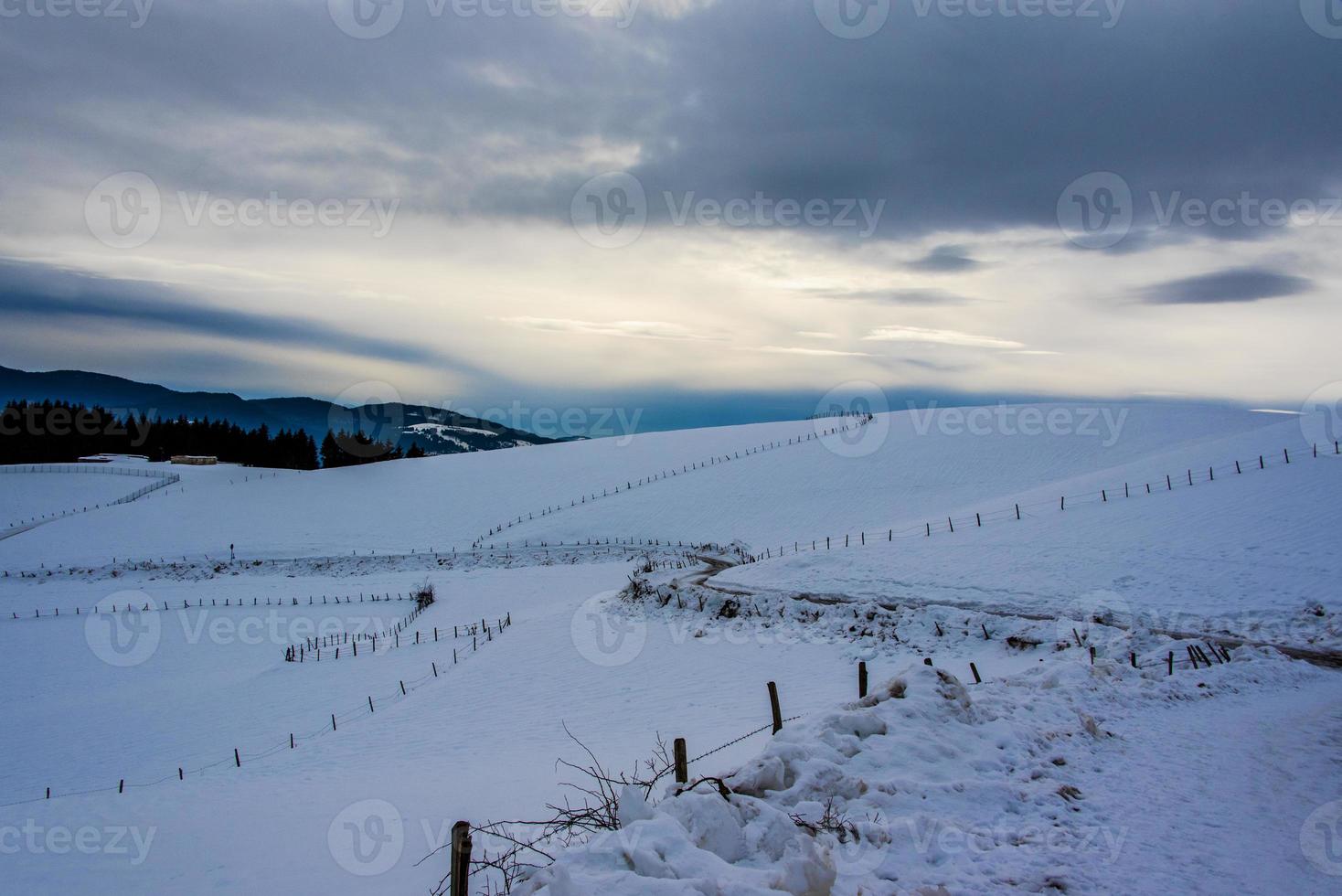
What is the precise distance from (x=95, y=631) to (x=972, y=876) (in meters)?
47.9

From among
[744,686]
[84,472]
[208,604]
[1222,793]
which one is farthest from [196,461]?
[1222,793]

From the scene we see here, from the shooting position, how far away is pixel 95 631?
38.0m

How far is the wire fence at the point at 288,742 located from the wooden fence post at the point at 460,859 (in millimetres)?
15634

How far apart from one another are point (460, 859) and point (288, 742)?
64.7ft

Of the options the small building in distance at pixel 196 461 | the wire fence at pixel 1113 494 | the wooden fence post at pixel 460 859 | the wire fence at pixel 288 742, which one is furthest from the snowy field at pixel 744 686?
the small building in distance at pixel 196 461

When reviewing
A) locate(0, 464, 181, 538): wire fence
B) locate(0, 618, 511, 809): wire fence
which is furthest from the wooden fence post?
locate(0, 464, 181, 538): wire fence

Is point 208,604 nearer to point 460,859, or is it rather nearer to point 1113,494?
point 460,859

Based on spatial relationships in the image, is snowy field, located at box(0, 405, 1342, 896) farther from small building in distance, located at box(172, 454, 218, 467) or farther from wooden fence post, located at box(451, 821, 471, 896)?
small building in distance, located at box(172, 454, 218, 467)

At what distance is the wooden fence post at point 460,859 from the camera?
17.5 ft

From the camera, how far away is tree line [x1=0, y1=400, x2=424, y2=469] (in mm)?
103438

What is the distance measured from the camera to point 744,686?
20.2 meters

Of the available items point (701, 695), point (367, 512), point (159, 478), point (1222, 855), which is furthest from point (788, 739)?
point (159, 478)

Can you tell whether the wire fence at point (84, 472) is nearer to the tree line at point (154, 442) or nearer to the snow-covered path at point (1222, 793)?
the tree line at point (154, 442)

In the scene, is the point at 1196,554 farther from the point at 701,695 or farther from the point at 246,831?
the point at 246,831
